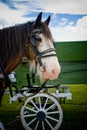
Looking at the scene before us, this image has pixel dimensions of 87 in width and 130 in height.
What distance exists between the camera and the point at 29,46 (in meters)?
2.37

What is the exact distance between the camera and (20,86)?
441 centimetres

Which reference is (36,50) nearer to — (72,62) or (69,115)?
(69,115)

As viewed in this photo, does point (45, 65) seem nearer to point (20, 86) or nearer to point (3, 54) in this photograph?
point (3, 54)

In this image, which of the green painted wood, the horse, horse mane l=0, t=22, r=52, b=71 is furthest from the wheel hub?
the green painted wood

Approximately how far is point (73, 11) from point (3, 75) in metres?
2.62

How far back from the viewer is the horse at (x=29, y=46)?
2.29 m

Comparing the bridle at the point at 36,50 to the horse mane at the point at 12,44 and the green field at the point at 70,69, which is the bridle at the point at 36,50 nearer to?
the horse mane at the point at 12,44

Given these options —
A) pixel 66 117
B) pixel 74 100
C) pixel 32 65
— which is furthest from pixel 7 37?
pixel 74 100

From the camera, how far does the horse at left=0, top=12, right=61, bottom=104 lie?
2295 millimetres

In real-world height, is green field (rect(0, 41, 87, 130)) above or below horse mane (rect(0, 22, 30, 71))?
below

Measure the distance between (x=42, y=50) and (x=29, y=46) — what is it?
0.13 meters

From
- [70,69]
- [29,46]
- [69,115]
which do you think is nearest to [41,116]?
[29,46]

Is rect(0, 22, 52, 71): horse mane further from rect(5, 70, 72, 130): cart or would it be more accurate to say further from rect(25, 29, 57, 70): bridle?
rect(5, 70, 72, 130): cart

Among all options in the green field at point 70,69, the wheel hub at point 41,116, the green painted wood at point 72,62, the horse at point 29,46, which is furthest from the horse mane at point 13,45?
the green painted wood at point 72,62
